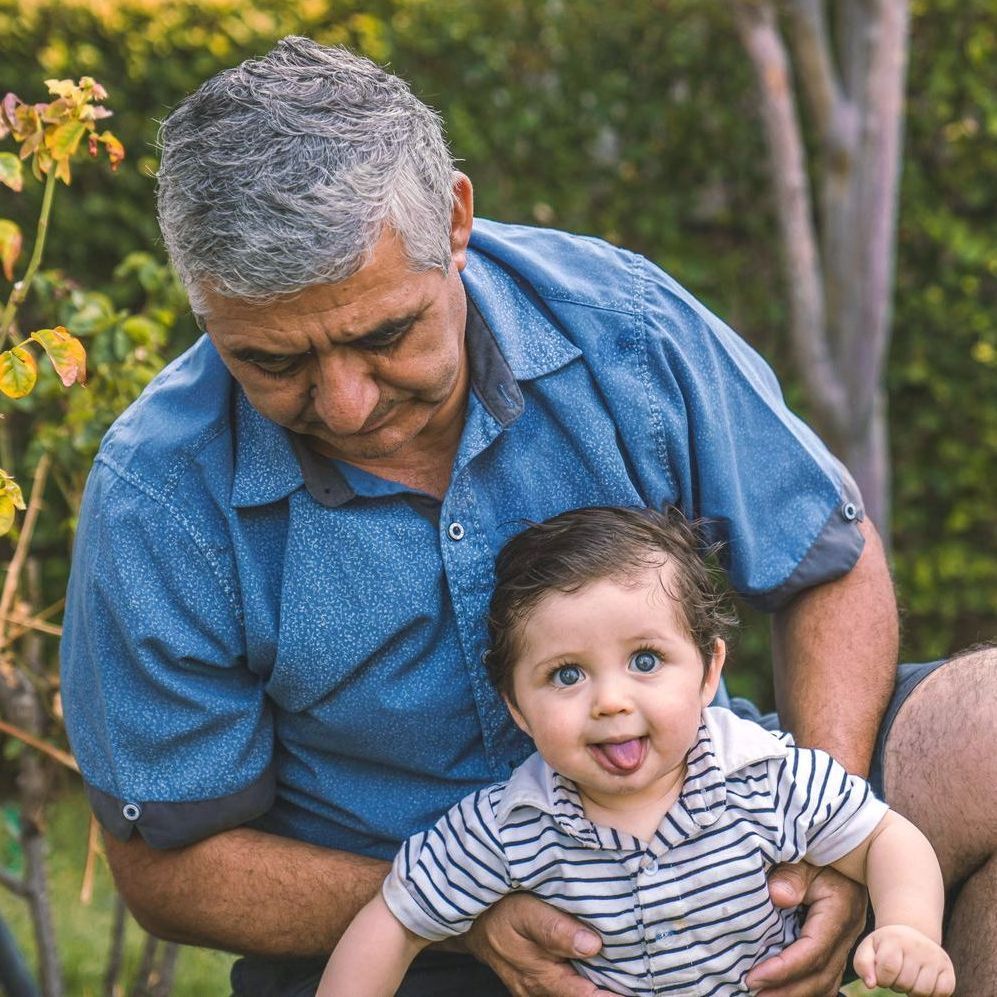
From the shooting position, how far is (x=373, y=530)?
2.46m

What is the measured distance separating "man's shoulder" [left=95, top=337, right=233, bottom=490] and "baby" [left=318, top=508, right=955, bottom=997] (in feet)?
1.78

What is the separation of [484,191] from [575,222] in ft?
1.21

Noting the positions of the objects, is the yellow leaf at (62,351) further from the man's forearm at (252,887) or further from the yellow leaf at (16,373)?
the man's forearm at (252,887)

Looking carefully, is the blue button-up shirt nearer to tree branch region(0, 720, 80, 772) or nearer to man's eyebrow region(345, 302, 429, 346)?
man's eyebrow region(345, 302, 429, 346)

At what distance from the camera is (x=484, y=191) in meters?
5.74

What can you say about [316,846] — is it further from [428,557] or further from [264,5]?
[264,5]

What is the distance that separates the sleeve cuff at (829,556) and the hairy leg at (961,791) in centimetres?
26

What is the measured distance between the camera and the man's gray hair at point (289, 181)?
2.11 m

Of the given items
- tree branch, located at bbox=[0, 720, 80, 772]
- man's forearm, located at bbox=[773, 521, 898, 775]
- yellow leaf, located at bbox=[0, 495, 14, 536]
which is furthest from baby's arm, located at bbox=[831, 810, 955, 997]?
tree branch, located at bbox=[0, 720, 80, 772]

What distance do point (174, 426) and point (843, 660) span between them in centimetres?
121

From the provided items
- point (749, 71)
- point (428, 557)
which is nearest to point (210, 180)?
point (428, 557)

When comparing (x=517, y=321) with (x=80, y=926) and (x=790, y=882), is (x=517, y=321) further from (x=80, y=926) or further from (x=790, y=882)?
(x=80, y=926)

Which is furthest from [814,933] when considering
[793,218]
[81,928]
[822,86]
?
[822,86]

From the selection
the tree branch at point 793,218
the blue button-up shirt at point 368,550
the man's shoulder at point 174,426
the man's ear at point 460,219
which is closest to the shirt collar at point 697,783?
the blue button-up shirt at point 368,550
